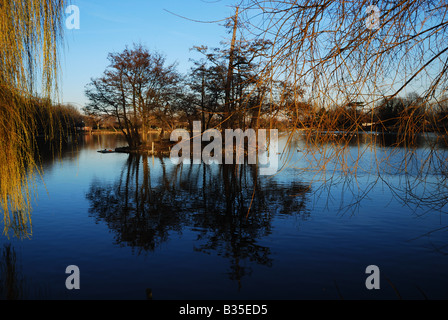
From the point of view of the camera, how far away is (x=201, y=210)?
11789 mm

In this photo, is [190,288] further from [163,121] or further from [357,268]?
[163,121]

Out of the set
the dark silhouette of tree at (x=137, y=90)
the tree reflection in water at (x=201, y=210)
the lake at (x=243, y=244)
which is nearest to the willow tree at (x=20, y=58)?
the lake at (x=243, y=244)

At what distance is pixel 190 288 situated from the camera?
19.9ft

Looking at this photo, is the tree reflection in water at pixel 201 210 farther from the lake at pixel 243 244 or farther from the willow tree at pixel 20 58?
the willow tree at pixel 20 58

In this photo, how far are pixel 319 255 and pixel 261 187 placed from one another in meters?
8.02

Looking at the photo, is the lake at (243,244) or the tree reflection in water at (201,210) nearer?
the lake at (243,244)

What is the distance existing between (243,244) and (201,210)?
11.9 ft

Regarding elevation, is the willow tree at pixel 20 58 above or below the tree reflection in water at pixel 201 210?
above

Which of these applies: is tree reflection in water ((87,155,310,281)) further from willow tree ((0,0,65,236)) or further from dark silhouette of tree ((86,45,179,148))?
dark silhouette of tree ((86,45,179,148))

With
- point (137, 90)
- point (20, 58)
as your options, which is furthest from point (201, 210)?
point (137, 90)

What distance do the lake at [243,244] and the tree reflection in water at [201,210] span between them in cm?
5

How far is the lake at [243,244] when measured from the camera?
19.1 ft

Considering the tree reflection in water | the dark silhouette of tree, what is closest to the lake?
the tree reflection in water

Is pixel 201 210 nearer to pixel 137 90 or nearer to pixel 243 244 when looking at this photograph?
pixel 243 244
